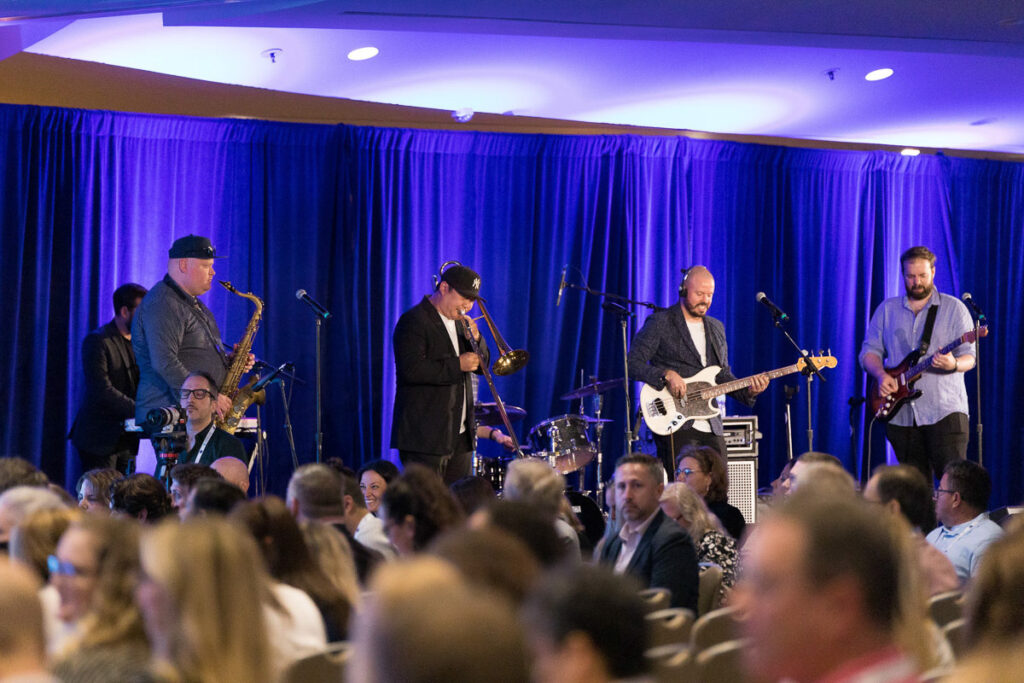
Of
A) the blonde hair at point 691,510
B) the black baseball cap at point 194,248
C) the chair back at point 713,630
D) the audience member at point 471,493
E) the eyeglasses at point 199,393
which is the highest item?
the black baseball cap at point 194,248

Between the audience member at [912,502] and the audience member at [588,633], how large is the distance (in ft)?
7.60

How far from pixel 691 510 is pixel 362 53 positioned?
3.73m

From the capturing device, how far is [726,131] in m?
9.70

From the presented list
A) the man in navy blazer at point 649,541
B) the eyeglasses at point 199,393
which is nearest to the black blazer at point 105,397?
the eyeglasses at point 199,393

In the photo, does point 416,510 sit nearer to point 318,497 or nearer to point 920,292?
point 318,497

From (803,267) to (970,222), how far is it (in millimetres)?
1669

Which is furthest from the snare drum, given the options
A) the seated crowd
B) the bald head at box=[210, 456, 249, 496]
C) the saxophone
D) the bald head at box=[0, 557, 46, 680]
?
the bald head at box=[0, 557, 46, 680]

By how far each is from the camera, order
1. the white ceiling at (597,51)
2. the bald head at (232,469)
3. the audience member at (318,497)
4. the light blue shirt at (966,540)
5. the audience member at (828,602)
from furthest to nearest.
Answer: the white ceiling at (597,51)
the bald head at (232,469)
the light blue shirt at (966,540)
the audience member at (318,497)
the audience member at (828,602)

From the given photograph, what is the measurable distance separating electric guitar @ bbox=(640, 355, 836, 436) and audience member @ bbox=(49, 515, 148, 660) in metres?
5.75

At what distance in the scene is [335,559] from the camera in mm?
3223

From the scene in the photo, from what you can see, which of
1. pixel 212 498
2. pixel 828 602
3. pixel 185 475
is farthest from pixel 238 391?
pixel 828 602

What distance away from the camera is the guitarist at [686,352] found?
26.3 feet

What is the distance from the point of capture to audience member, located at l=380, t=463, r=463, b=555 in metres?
3.71

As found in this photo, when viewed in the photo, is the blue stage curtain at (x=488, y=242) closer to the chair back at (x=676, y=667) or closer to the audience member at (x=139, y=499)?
the audience member at (x=139, y=499)
